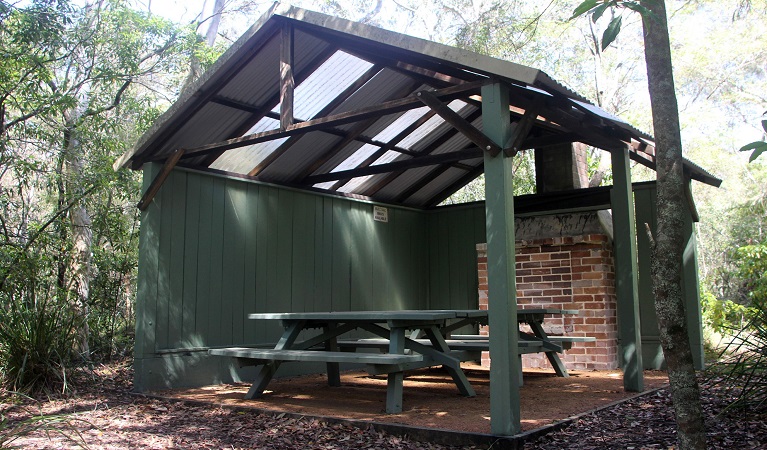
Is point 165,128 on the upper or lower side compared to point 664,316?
upper

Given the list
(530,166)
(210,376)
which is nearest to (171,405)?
(210,376)

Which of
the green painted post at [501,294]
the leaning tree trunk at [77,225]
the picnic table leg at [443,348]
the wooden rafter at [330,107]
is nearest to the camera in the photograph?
the green painted post at [501,294]

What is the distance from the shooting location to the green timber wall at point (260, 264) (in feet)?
21.5

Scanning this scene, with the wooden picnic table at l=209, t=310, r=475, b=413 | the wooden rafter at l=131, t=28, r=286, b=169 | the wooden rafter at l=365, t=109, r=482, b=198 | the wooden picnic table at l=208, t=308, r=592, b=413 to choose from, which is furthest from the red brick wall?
the wooden rafter at l=131, t=28, r=286, b=169

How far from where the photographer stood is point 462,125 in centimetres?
455

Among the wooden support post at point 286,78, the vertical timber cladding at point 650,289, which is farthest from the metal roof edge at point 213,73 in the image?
the vertical timber cladding at point 650,289

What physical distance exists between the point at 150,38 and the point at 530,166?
1025cm

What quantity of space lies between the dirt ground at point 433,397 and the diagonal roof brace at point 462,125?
1.94 m

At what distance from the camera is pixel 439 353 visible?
17.2 ft

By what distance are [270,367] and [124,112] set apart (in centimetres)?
636

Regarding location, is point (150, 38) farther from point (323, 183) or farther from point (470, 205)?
point (470, 205)

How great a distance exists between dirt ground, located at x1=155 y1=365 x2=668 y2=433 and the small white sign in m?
2.57

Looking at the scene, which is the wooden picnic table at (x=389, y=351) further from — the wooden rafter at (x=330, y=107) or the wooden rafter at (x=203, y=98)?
the wooden rafter at (x=330, y=107)

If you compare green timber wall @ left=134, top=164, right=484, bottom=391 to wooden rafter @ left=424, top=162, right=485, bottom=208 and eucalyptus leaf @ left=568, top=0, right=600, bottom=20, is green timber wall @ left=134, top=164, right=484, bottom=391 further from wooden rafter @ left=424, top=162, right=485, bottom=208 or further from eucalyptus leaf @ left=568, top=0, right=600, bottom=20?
eucalyptus leaf @ left=568, top=0, right=600, bottom=20
